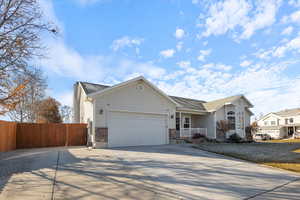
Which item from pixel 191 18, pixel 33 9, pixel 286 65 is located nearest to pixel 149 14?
pixel 191 18

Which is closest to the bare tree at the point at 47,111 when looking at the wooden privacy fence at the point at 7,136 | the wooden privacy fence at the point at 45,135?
the wooden privacy fence at the point at 45,135

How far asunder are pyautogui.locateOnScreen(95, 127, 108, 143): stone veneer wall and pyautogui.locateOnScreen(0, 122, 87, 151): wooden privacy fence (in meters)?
4.04

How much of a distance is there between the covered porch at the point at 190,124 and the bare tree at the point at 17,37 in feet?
40.9

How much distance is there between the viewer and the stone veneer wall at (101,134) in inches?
468

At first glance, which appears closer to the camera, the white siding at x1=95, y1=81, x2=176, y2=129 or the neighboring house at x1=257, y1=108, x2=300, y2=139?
the white siding at x1=95, y1=81, x2=176, y2=129

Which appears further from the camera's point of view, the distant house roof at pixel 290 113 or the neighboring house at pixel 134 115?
the distant house roof at pixel 290 113

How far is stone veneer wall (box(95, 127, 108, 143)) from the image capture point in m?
11.9

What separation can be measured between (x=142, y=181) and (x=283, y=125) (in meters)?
48.8

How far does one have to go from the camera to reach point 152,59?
16.8 meters

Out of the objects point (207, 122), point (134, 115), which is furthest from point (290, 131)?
point (134, 115)

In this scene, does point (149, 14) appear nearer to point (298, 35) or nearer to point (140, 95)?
point (140, 95)

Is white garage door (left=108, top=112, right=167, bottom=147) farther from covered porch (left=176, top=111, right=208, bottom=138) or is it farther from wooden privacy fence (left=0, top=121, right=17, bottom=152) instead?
wooden privacy fence (left=0, top=121, right=17, bottom=152)

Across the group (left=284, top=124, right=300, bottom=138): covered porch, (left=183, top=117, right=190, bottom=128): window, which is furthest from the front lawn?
(left=284, top=124, right=300, bottom=138): covered porch

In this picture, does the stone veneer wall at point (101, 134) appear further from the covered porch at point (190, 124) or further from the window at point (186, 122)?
the window at point (186, 122)
